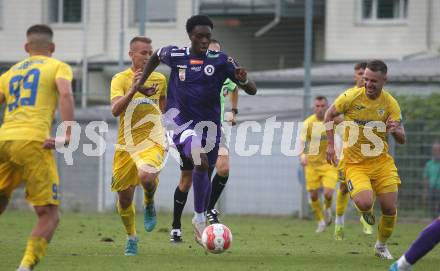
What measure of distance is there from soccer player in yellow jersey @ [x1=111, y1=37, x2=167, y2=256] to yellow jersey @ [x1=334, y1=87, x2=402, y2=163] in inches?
86.8

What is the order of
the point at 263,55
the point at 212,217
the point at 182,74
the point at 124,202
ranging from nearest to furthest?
the point at 182,74 → the point at 124,202 → the point at 212,217 → the point at 263,55

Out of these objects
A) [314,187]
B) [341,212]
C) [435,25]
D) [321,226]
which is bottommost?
[321,226]

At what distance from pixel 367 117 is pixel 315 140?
23.5ft

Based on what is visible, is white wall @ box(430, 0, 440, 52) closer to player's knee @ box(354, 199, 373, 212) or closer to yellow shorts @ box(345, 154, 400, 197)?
yellow shorts @ box(345, 154, 400, 197)

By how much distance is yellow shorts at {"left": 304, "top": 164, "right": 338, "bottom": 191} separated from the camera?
1880 centimetres

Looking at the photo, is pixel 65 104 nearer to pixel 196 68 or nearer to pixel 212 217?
pixel 196 68

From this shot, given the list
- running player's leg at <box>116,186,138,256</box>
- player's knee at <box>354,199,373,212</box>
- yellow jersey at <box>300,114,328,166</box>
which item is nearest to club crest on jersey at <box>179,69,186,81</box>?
running player's leg at <box>116,186,138,256</box>

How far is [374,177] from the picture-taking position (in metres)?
12.1

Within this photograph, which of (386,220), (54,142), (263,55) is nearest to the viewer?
(54,142)

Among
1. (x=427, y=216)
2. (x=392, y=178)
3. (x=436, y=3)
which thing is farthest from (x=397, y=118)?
(x=436, y=3)

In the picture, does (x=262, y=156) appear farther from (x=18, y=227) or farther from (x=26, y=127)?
(x=26, y=127)

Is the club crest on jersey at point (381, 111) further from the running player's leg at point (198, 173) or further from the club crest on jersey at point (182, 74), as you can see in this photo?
the club crest on jersey at point (182, 74)

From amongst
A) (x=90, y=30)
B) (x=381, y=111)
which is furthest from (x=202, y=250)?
(x=90, y=30)

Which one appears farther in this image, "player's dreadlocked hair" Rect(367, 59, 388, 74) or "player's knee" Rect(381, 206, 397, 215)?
"player's knee" Rect(381, 206, 397, 215)
